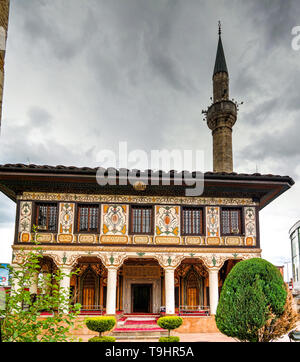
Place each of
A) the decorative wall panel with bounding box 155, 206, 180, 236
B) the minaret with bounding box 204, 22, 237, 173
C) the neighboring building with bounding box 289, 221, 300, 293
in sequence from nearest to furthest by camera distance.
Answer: the decorative wall panel with bounding box 155, 206, 180, 236, the minaret with bounding box 204, 22, 237, 173, the neighboring building with bounding box 289, 221, 300, 293

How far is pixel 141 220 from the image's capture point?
13500 millimetres

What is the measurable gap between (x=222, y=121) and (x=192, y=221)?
13615 mm

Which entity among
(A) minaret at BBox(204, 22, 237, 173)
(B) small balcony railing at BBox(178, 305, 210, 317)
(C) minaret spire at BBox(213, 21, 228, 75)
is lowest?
(B) small balcony railing at BBox(178, 305, 210, 317)

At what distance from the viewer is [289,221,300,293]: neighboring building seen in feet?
86.0

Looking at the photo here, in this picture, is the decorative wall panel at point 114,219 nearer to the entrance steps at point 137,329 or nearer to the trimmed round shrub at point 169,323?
the entrance steps at point 137,329

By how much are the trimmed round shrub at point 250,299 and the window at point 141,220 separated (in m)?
7.07

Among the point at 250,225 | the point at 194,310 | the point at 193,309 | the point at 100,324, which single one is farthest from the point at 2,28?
the point at 193,309

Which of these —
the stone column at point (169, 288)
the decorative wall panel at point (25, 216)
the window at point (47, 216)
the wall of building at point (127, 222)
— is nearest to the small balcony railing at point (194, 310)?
the stone column at point (169, 288)

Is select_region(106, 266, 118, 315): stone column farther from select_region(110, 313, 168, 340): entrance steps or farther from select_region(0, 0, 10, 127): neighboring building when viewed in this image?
select_region(0, 0, 10, 127): neighboring building

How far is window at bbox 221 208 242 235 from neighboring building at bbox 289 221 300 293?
1401cm

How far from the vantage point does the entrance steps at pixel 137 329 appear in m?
11.9

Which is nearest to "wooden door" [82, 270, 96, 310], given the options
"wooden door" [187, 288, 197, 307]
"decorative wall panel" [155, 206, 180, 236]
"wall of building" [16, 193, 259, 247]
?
"wall of building" [16, 193, 259, 247]
